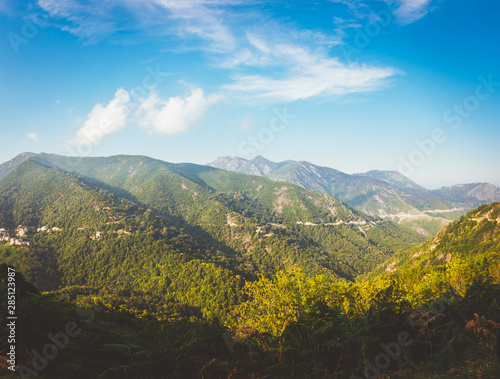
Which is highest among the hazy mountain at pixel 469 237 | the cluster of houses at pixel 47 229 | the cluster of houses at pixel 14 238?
the hazy mountain at pixel 469 237

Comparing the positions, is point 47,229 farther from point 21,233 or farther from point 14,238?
point 14,238

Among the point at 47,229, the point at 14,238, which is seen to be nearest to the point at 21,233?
the point at 47,229

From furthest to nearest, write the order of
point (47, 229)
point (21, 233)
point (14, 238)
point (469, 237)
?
point (47, 229), point (21, 233), point (14, 238), point (469, 237)

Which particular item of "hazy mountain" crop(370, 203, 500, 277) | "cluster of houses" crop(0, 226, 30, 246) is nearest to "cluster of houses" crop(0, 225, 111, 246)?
"cluster of houses" crop(0, 226, 30, 246)

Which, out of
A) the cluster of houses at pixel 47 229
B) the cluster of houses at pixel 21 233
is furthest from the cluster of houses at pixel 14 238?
the cluster of houses at pixel 47 229

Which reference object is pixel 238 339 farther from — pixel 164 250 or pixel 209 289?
pixel 164 250

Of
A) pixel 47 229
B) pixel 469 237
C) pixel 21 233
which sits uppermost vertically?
pixel 469 237

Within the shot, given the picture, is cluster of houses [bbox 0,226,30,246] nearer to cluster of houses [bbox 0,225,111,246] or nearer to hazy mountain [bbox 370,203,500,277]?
cluster of houses [bbox 0,225,111,246]

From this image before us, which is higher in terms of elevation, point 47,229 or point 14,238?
point 47,229

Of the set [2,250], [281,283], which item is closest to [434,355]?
[281,283]

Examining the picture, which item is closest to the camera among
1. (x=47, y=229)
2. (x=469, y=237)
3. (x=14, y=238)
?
(x=469, y=237)

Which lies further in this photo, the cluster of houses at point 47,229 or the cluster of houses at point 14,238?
the cluster of houses at point 47,229

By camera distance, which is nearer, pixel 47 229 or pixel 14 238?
pixel 14 238

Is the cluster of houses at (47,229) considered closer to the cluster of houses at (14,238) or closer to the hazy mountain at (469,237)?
the cluster of houses at (14,238)
